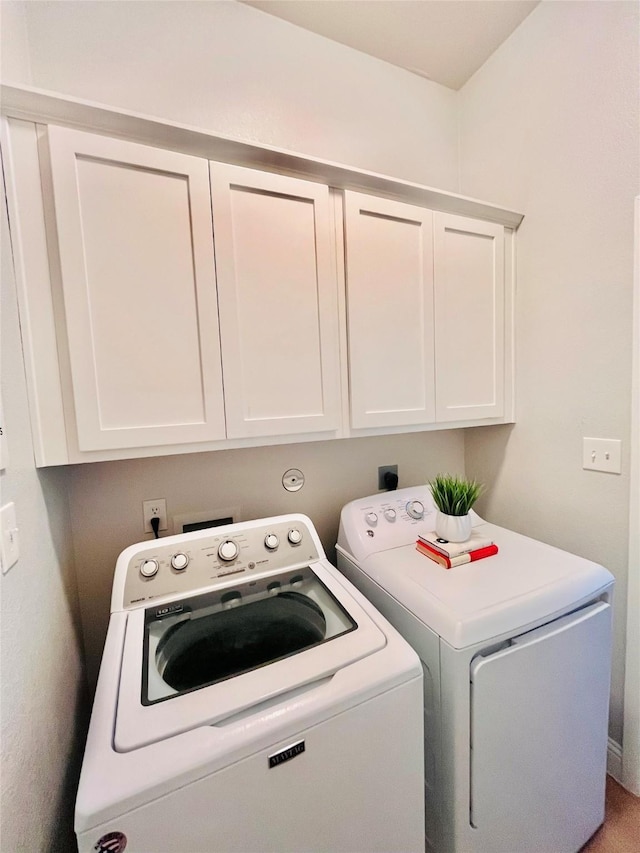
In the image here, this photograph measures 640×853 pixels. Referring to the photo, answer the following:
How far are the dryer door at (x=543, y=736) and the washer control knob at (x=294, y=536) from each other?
2.07 ft

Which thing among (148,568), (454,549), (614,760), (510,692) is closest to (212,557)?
(148,568)

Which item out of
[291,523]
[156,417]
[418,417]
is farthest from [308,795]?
[418,417]

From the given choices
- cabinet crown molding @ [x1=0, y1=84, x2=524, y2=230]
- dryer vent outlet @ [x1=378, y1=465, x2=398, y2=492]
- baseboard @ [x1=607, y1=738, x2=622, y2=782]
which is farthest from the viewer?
dryer vent outlet @ [x1=378, y1=465, x2=398, y2=492]

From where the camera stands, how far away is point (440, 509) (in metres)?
1.30

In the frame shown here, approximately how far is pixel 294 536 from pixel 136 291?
0.94 metres

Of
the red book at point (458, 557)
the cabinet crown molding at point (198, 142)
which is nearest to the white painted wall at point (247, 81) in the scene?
the cabinet crown molding at point (198, 142)

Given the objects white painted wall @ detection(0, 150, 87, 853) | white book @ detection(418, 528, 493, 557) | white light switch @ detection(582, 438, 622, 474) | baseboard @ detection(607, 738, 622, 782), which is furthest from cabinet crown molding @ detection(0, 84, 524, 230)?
baseboard @ detection(607, 738, 622, 782)

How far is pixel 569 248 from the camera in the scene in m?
1.36

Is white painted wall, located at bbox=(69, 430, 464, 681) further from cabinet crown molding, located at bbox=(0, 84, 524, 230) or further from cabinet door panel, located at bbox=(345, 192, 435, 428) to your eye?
cabinet crown molding, located at bbox=(0, 84, 524, 230)

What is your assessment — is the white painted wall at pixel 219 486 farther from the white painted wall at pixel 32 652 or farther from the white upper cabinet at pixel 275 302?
the white upper cabinet at pixel 275 302

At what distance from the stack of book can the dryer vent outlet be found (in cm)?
43

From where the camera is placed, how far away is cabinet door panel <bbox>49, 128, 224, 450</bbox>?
91 cm

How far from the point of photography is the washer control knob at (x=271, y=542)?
1200mm

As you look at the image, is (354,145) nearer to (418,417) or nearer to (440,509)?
(418,417)
